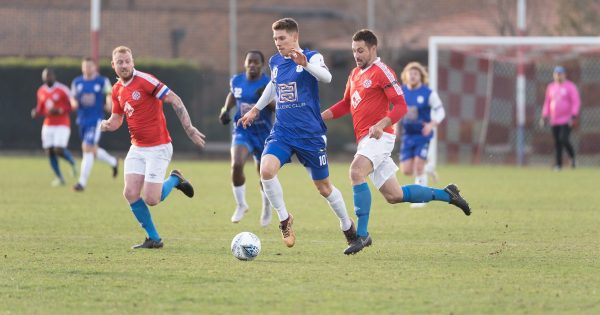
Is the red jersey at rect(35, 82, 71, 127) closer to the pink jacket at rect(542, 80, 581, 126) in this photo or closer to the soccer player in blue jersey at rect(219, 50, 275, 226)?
the soccer player in blue jersey at rect(219, 50, 275, 226)

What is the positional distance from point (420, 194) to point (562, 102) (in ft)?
45.5

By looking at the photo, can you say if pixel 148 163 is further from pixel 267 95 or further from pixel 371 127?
pixel 371 127

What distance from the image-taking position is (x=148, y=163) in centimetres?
1058

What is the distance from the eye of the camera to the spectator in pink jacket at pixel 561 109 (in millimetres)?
23406

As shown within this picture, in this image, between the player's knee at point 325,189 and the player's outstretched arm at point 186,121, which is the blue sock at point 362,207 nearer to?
the player's knee at point 325,189

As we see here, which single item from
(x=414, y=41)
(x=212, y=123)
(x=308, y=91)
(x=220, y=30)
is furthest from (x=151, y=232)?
(x=220, y=30)

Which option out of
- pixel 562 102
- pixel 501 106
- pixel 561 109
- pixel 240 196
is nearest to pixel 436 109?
pixel 240 196

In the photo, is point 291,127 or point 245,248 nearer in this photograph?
point 245,248

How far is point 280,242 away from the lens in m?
11.0

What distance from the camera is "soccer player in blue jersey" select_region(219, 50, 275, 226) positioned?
12.8 meters

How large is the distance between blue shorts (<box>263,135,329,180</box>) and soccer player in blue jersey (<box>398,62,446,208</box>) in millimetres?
5571

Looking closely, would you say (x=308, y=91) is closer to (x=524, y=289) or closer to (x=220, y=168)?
(x=524, y=289)

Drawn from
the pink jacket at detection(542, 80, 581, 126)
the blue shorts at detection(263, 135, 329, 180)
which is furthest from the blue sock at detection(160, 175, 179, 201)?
the pink jacket at detection(542, 80, 581, 126)

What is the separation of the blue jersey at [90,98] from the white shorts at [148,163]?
8.70 metres
